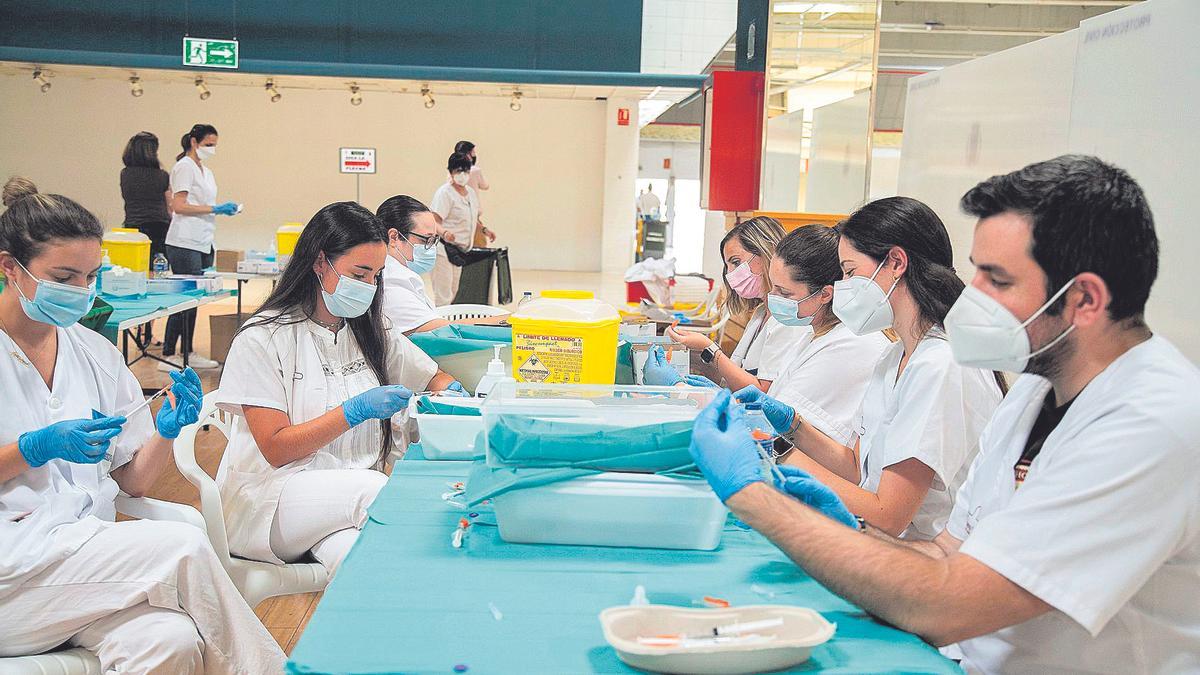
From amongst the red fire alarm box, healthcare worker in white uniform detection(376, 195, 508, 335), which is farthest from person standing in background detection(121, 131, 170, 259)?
the red fire alarm box

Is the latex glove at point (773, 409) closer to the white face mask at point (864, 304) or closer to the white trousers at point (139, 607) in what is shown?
the white face mask at point (864, 304)

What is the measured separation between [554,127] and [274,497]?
12.9 m

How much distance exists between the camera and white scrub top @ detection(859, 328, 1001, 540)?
182 cm

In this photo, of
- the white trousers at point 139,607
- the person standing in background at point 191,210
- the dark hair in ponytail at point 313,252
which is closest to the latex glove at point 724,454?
the white trousers at point 139,607

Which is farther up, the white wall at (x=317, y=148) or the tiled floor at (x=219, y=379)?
the white wall at (x=317, y=148)

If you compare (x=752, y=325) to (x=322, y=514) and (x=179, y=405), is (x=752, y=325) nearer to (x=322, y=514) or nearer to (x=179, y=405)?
(x=322, y=514)

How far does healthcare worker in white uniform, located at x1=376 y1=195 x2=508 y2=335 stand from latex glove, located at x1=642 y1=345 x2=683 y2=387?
3.49ft

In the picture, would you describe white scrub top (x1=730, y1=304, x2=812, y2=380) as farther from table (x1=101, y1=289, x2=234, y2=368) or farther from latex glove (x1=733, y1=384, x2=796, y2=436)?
table (x1=101, y1=289, x2=234, y2=368)

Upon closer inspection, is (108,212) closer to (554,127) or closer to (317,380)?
(554,127)

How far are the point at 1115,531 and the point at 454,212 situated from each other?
720 cm

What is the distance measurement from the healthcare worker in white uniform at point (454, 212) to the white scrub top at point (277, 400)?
17.4ft

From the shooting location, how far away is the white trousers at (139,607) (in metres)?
1.71

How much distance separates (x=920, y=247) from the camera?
2.06m

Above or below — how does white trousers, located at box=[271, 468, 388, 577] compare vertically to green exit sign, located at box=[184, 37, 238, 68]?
below
